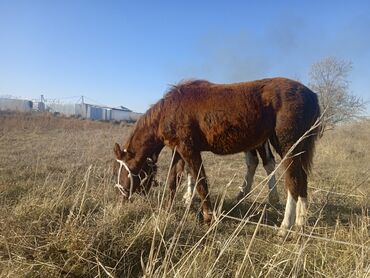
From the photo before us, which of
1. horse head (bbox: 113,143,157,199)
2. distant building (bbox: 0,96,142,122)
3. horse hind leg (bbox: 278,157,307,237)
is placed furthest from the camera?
distant building (bbox: 0,96,142,122)

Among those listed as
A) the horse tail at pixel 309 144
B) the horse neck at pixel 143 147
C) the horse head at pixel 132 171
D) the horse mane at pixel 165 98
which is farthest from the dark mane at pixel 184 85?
the horse tail at pixel 309 144

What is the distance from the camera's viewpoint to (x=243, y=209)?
19.1 feet

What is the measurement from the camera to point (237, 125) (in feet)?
17.6

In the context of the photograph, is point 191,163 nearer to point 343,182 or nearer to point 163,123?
point 163,123

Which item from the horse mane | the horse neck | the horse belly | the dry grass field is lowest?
the dry grass field

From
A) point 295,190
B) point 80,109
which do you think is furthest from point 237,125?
point 80,109

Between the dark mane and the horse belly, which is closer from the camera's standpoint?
the horse belly

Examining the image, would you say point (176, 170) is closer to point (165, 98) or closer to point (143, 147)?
point (143, 147)

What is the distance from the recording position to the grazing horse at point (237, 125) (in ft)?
17.1

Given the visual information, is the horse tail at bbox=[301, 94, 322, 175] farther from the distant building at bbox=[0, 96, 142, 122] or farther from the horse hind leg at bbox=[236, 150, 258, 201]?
the distant building at bbox=[0, 96, 142, 122]

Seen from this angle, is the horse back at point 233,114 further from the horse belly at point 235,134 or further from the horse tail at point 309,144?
the horse tail at point 309,144

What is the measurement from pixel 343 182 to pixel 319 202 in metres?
2.99

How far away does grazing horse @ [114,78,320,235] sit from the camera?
523cm

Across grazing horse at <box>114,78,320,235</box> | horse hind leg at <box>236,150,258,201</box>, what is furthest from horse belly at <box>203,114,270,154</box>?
horse hind leg at <box>236,150,258,201</box>
